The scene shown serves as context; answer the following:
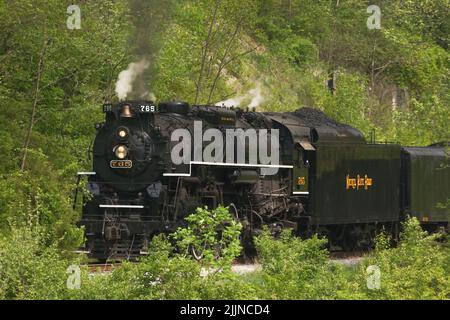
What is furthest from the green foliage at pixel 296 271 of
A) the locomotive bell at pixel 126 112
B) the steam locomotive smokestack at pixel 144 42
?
the steam locomotive smokestack at pixel 144 42

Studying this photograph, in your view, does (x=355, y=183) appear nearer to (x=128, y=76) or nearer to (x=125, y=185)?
(x=128, y=76)

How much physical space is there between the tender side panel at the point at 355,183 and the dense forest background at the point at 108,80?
1.45 meters

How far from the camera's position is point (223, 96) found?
33.3 meters

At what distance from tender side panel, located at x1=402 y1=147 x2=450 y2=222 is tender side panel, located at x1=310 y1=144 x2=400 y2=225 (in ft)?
2.35

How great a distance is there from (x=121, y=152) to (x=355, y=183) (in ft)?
23.0

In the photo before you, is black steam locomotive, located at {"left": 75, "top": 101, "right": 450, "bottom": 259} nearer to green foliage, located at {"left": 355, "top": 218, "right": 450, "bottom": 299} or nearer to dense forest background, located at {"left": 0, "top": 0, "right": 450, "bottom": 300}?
dense forest background, located at {"left": 0, "top": 0, "right": 450, "bottom": 300}

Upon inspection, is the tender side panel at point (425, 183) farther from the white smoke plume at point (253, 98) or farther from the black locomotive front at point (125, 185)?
the black locomotive front at point (125, 185)

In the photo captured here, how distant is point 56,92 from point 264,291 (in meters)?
12.7

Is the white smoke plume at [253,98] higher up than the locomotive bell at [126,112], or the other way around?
the white smoke plume at [253,98]

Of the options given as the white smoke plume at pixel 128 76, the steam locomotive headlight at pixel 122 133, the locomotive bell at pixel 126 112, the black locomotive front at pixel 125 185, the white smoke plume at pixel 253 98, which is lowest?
the black locomotive front at pixel 125 185

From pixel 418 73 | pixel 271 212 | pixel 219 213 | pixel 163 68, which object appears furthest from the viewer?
pixel 418 73

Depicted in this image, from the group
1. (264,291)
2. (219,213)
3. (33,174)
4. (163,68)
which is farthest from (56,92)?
(264,291)

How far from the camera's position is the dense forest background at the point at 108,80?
2055cm
